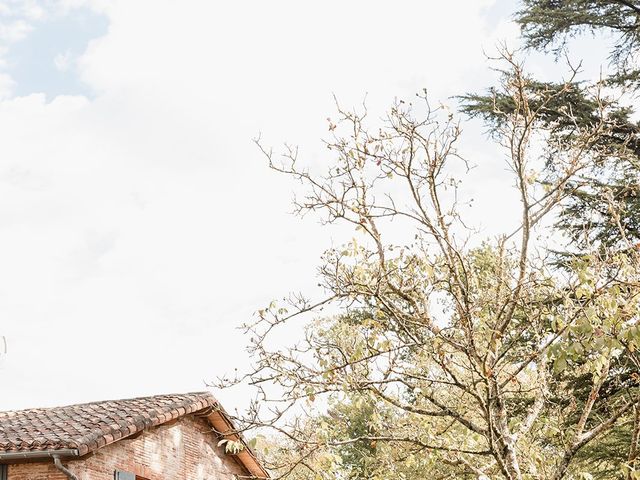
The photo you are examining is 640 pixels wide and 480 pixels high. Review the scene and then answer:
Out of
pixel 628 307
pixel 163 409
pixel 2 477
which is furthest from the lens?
pixel 163 409

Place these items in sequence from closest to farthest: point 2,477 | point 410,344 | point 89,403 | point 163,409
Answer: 1. point 410,344
2. point 2,477
3. point 163,409
4. point 89,403

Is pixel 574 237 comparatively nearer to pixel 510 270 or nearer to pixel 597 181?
pixel 597 181

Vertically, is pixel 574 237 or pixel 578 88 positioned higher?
pixel 578 88

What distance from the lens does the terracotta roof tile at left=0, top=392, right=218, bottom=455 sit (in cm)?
1074

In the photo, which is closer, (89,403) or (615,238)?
(615,238)

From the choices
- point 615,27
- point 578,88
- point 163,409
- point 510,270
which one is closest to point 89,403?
point 163,409

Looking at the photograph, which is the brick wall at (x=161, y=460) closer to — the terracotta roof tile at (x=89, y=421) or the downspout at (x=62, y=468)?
the downspout at (x=62, y=468)

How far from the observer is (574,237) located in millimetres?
12227

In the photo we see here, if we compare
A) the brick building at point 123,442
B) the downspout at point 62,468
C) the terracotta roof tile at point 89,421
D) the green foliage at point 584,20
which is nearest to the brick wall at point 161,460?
the brick building at point 123,442

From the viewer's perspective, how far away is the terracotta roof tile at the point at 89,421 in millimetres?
10742

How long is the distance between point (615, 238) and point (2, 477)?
10.2m

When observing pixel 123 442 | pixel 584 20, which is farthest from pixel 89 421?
pixel 584 20

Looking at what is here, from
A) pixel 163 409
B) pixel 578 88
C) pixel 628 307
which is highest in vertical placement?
pixel 578 88

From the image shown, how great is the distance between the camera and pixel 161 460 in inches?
536
